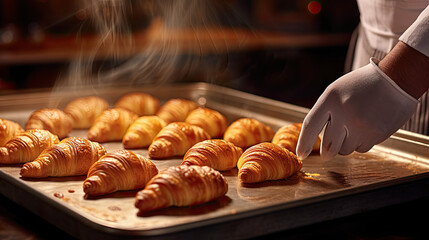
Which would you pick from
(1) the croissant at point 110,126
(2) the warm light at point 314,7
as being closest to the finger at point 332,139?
(1) the croissant at point 110,126

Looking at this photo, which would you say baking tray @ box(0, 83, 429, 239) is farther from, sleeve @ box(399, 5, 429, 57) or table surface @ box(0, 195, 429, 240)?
sleeve @ box(399, 5, 429, 57)

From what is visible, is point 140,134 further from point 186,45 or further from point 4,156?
point 186,45

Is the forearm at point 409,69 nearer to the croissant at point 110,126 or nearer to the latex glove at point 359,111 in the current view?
the latex glove at point 359,111

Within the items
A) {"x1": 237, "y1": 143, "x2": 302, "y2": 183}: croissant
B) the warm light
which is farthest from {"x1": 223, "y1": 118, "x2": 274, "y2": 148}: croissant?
the warm light

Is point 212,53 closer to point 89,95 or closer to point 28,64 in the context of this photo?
point 28,64

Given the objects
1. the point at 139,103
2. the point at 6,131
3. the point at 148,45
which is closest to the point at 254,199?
the point at 6,131

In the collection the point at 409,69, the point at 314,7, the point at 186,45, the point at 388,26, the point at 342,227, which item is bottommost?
the point at 342,227
